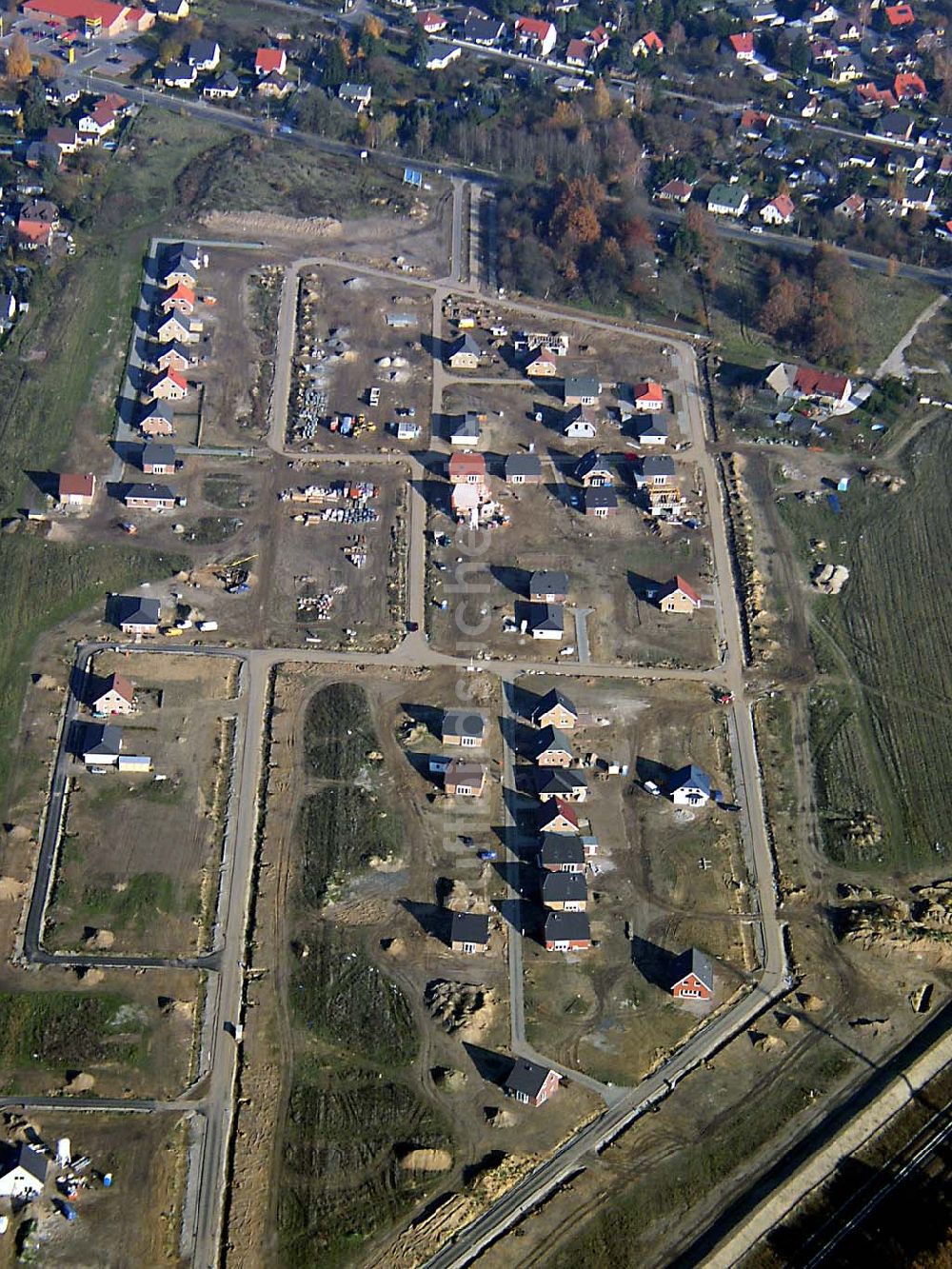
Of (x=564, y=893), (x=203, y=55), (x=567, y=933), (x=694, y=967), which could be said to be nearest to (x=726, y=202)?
(x=203, y=55)

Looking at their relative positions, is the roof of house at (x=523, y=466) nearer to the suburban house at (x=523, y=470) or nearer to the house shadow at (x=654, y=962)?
the suburban house at (x=523, y=470)

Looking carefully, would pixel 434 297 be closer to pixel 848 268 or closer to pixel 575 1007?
pixel 848 268

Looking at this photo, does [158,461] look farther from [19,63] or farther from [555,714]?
[19,63]

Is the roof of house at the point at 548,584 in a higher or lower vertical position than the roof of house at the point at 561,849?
higher

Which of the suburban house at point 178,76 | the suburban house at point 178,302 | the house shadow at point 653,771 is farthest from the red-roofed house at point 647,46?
the house shadow at point 653,771

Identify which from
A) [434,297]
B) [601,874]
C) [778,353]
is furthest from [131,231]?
[601,874]
